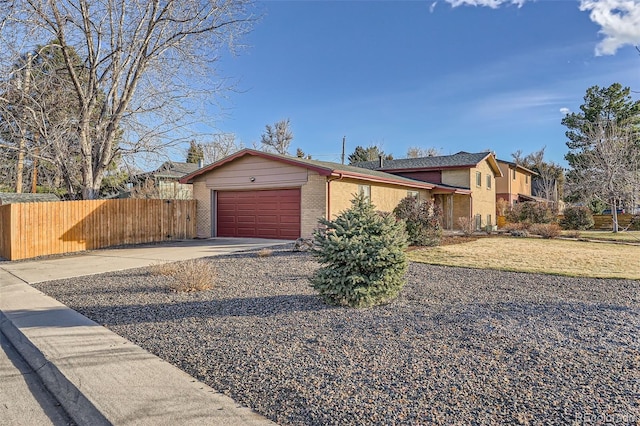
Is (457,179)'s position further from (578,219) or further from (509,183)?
(509,183)

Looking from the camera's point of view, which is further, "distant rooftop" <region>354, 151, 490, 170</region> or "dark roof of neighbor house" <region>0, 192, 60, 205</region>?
"distant rooftop" <region>354, 151, 490, 170</region>

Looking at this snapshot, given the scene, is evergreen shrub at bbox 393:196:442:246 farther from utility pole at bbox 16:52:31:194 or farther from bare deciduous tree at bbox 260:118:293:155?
bare deciduous tree at bbox 260:118:293:155

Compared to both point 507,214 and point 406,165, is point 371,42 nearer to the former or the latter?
point 406,165

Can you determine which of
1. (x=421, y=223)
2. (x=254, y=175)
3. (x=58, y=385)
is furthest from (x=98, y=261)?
(x=421, y=223)

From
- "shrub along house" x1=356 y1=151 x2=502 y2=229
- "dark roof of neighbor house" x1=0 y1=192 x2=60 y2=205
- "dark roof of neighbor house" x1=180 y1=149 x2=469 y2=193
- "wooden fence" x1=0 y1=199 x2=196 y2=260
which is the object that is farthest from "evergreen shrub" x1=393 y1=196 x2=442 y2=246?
"dark roof of neighbor house" x1=0 y1=192 x2=60 y2=205

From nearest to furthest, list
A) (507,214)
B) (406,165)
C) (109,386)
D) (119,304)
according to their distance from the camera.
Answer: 1. (109,386)
2. (119,304)
3. (406,165)
4. (507,214)

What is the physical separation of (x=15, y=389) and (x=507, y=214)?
2962 cm

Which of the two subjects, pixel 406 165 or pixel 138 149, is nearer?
pixel 138 149

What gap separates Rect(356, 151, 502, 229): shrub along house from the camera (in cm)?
2393

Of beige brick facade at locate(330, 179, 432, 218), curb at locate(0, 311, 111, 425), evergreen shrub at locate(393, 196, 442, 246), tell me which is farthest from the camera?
beige brick facade at locate(330, 179, 432, 218)

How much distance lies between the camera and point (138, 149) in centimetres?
Result: 1575

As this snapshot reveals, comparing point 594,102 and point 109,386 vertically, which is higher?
point 594,102

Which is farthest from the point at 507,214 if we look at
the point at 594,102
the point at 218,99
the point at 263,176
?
the point at 218,99

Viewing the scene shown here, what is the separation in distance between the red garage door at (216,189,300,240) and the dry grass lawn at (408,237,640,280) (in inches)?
224
